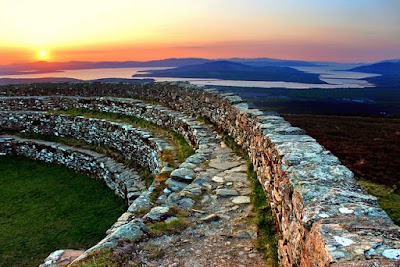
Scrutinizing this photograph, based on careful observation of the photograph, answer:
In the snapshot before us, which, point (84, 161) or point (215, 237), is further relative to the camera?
point (84, 161)

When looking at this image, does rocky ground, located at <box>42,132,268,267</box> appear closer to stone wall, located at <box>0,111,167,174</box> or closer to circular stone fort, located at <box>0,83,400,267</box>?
circular stone fort, located at <box>0,83,400,267</box>

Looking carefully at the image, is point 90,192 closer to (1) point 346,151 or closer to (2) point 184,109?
(2) point 184,109

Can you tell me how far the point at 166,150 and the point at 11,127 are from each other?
11.9 metres

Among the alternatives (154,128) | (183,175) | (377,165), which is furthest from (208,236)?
(377,165)

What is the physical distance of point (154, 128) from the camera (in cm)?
1416

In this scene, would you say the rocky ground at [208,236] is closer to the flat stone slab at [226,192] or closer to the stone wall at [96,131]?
the flat stone slab at [226,192]

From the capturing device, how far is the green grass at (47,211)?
8.59m

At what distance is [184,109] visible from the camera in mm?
14227

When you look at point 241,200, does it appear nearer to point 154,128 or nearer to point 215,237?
point 215,237

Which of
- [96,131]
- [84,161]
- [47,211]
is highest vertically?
[96,131]

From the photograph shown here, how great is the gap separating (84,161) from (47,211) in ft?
12.8

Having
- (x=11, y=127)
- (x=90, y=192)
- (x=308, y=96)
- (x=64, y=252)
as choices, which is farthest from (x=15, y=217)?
(x=308, y=96)

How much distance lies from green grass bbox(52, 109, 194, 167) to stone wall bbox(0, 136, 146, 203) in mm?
1788

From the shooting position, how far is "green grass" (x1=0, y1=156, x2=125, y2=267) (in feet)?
28.2
